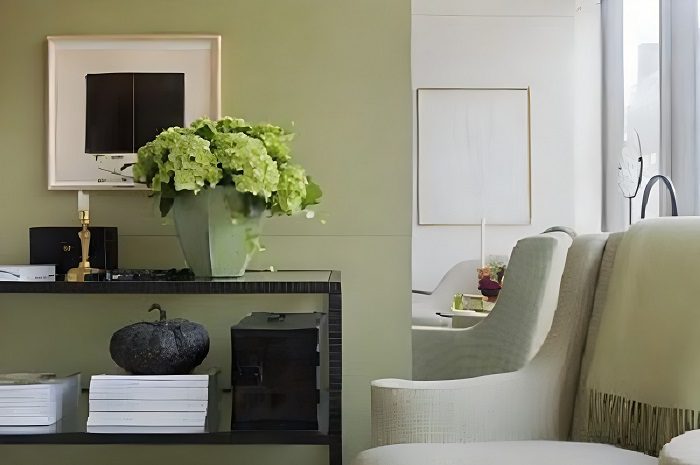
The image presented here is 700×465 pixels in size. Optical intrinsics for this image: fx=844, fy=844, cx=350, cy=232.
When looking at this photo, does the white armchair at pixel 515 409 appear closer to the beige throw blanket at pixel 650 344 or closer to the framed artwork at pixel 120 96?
the beige throw blanket at pixel 650 344

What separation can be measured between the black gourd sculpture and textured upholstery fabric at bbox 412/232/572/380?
121 cm

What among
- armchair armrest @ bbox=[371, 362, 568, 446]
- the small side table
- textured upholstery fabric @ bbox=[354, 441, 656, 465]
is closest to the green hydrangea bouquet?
armchair armrest @ bbox=[371, 362, 568, 446]

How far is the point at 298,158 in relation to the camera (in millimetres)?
2328

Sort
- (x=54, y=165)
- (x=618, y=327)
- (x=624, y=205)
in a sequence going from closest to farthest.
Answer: (x=618, y=327) → (x=54, y=165) → (x=624, y=205)

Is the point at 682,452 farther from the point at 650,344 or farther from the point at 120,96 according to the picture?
the point at 120,96

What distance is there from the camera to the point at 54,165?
7.57 feet

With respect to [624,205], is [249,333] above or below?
below

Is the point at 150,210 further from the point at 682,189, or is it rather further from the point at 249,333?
the point at 682,189

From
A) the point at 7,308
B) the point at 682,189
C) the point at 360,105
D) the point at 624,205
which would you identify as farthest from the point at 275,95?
the point at 624,205

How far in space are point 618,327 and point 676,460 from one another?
77cm

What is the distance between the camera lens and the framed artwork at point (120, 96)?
2307mm

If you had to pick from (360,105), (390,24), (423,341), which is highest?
(390,24)

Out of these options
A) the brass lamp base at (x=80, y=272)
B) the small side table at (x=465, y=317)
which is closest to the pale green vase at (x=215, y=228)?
the brass lamp base at (x=80, y=272)

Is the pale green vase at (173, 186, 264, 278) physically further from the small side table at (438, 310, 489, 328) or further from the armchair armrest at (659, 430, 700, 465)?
the small side table at (438, 310, 489, 328)
